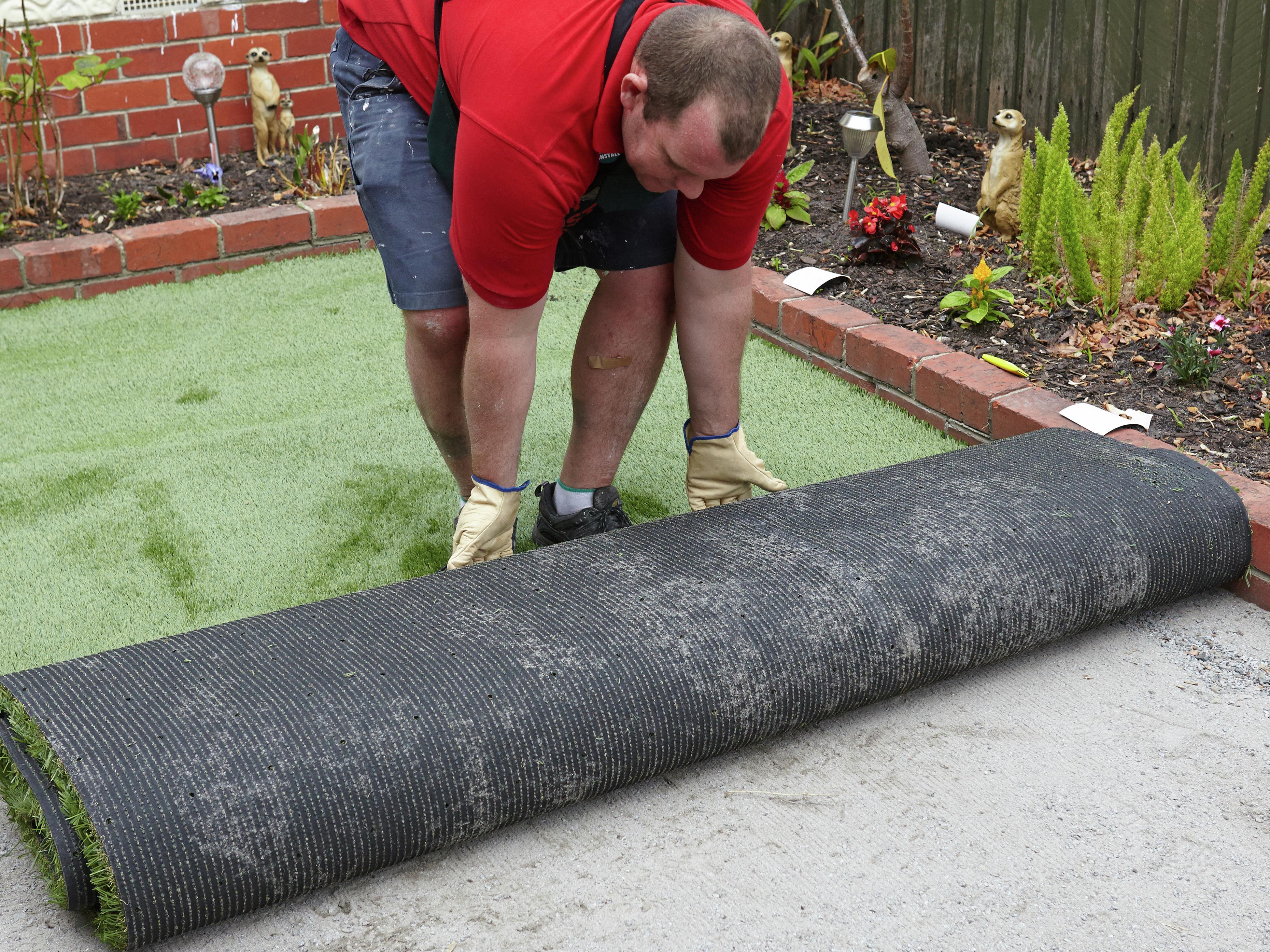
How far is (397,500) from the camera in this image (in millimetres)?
2625

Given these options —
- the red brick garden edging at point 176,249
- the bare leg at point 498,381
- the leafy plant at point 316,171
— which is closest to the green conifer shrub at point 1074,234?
the bare leg at point 498,381

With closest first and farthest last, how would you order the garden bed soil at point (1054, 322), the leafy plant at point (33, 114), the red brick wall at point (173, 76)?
the garden bed soil at point (1054, 322) < the leafy plant at point (33, 114) < the red brick wall at point (173, 76)

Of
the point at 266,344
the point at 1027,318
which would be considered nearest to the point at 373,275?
the point at 266,344

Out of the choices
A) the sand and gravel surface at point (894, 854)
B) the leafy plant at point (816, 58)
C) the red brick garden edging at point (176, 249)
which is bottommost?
the sand and gravel surface at point (894, 854)

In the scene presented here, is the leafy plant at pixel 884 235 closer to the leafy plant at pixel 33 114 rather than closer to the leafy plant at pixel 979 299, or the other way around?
the leafy plant at pixel 979 299

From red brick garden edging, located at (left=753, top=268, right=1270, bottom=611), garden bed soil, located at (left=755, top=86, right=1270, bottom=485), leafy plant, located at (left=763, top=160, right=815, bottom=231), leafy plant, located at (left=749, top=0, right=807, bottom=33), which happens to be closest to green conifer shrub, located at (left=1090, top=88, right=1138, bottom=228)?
garden bed soil, located at (left=755, top=86, right=1270, bottom=485)

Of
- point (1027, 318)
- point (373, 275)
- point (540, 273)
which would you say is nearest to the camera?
point (540, 273)

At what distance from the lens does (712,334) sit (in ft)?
7.23

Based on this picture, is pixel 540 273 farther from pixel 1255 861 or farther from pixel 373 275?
pixel 373 275

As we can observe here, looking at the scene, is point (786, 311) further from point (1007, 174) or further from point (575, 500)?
point (575, 500)

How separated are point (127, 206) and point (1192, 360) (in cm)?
333

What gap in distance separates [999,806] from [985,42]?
3608 mm

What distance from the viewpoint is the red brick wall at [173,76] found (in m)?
4.22

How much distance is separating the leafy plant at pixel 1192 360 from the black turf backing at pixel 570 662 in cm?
57
